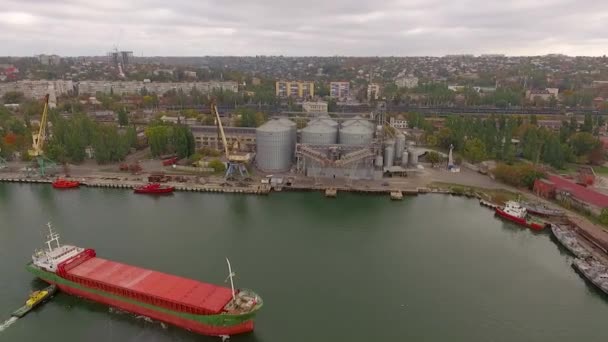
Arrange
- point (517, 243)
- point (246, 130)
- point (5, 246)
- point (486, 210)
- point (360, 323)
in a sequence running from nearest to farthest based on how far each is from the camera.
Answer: point (360, 323) < point (5, 246) < point (517, 243) < point (486, 210) < point (246, 130)

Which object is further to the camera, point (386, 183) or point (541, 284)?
point (386, 183)

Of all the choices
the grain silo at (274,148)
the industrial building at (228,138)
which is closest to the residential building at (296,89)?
the industrial building at (228,138)

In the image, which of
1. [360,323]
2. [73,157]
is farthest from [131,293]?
[73,157]

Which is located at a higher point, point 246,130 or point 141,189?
point 246,130

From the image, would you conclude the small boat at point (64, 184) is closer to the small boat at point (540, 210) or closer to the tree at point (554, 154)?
the small boat at point (540, 210)

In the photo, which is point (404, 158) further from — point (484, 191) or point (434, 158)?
point (484, 191)

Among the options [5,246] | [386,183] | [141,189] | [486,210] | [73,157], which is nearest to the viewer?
[5,246]

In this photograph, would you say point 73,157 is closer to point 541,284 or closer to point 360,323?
point 360,323

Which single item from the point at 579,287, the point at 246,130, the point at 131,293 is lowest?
the point at 579,287

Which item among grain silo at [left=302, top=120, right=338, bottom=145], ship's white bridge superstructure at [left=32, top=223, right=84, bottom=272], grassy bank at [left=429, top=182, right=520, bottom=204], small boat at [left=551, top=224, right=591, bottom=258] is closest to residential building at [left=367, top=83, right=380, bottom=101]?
grain silo at [left=302, top=120, right=338, bottom=145]
